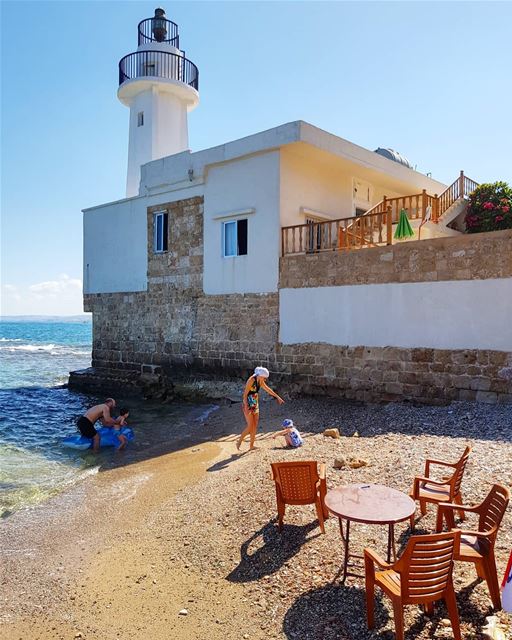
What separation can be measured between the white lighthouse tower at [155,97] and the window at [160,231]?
5431mm

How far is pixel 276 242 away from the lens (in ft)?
44.3

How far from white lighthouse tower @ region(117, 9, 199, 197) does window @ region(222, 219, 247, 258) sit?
8434mm

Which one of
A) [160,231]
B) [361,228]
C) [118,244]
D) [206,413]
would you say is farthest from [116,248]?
[361,228]

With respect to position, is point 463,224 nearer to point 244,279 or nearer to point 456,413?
point 244,279

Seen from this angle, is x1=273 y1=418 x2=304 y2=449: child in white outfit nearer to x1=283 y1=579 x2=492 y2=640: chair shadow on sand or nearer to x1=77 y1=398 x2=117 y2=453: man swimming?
x1=77 y1=398 x2=117 y2=453: man swimming

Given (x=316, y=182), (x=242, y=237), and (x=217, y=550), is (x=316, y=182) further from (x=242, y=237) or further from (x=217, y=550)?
(x=217, y=550)

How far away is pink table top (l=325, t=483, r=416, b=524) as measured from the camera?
157 inches

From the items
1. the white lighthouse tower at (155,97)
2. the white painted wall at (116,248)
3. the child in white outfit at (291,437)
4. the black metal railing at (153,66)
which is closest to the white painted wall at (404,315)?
the child in white outfit at (291,437)

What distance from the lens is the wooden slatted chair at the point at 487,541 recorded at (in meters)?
3.66

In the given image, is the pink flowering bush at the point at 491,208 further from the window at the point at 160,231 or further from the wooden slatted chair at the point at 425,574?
the wooden slatted chair at the point at 425,574

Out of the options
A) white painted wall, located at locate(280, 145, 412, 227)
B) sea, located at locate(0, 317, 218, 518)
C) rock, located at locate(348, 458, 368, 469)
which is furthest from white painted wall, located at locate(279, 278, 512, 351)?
rock, located at locate(348, 458, 368, 469)

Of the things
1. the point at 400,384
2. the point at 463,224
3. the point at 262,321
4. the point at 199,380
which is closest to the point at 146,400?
the point at 199,380

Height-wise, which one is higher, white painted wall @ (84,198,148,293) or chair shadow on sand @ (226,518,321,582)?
white painted wall @ (84,198,148,293)

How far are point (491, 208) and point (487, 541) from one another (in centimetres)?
1375
